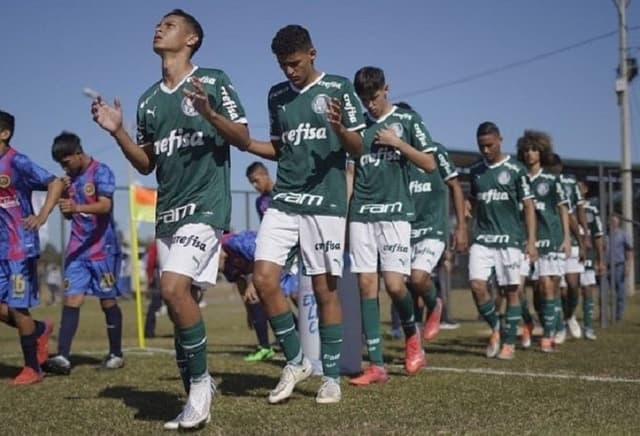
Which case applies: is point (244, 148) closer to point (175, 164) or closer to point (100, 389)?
point (175, 164)

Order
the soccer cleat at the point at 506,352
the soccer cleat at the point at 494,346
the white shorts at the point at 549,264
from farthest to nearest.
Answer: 1. the white shorts at the point at 549,264
2. the soccer cleat at the point at 494,346
3. the soccer cleat at the point at 506,352

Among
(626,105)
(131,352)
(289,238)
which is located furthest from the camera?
(626,105)

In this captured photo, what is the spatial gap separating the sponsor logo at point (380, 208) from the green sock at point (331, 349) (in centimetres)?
140

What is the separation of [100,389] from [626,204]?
662 inches

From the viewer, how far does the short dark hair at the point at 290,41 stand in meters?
5.96

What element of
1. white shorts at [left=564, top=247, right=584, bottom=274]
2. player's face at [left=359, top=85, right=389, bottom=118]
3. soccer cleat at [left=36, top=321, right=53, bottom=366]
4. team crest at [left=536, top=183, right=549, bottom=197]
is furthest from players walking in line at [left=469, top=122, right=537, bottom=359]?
soccer cleat at [left=36, top=321, right=53, bottom=366]

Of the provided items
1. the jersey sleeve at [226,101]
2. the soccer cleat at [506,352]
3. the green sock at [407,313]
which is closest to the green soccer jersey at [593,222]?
the soccer cleat at [506,352]

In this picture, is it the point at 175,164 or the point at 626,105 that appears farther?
the point at 626,105

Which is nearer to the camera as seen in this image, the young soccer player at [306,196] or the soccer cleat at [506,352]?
the young soccer player at [306,196]

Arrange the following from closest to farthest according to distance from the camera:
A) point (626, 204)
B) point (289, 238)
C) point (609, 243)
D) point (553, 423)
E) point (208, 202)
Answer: point (553, 423) < point (208, 202) < point (289, 238) < point (609, 243) < point (626, 204)

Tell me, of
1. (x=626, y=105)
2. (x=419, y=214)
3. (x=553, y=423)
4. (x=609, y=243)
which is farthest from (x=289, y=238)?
(x=626, y=105)

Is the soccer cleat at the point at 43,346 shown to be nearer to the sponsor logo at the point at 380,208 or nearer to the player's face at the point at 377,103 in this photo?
the sponsor logo at the point at 380,208

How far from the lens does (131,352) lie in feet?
35.7

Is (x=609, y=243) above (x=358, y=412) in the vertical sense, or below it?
above
